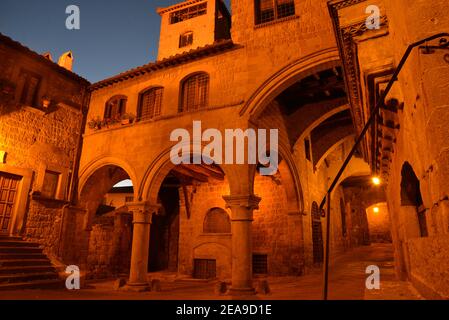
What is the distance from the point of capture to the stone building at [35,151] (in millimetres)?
9836

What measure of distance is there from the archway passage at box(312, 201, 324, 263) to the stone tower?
13431mm

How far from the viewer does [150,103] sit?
1174 cm

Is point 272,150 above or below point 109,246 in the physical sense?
above

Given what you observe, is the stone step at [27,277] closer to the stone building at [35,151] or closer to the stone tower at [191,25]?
the stone building at [35,151]

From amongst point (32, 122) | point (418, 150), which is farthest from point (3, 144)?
point (418, 150)

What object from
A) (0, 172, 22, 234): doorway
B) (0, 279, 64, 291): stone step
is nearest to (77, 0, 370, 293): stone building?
(0, 279, 64, 291): stone step

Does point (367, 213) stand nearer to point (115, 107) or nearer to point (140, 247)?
point (140, 247)

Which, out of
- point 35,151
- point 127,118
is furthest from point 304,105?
point 35,151

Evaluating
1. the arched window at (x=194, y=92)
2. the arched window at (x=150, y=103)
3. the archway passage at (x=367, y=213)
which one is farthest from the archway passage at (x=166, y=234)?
the archway passage at (x=367, y=213)

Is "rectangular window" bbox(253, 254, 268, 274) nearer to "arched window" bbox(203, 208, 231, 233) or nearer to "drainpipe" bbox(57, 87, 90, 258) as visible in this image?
"arched window" bbox(203, 208, 231, 233)

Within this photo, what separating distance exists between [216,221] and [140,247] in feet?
18.1
